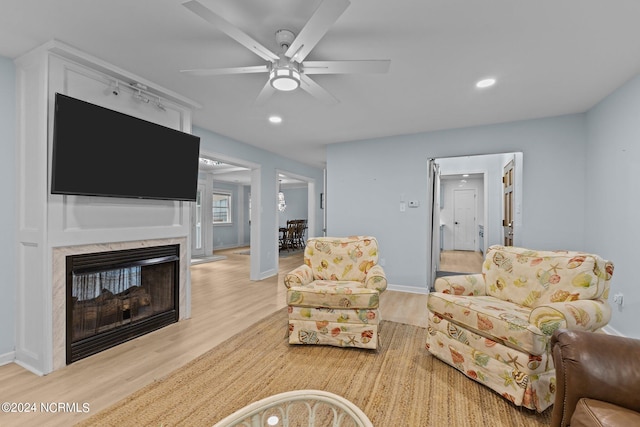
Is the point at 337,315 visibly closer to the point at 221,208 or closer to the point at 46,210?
the point at 46,210

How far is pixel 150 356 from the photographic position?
2326 mm

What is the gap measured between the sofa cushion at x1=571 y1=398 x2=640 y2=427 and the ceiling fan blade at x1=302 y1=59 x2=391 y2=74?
1.83m

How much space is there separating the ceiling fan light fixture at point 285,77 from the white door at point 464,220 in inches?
192

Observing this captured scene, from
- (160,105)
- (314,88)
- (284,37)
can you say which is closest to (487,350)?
(314,88)

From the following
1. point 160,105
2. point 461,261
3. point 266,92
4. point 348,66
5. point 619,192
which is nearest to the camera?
point 348,66

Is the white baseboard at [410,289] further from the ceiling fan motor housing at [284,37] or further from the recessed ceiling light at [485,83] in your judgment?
the ceiling fan motor housing at [284,37]

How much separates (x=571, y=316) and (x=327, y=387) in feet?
4.99

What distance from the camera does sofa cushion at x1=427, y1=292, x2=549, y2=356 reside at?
1.65 meters

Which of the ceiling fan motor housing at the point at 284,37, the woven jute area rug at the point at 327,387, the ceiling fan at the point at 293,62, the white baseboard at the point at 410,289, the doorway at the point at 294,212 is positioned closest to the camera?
the ceiling fan at the point at 293,62

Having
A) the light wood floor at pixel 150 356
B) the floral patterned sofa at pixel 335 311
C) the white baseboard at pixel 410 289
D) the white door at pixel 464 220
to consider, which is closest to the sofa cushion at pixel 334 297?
the floral patterned sofa at pixel 335 311

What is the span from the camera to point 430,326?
2314mm

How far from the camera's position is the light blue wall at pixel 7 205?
2158mm

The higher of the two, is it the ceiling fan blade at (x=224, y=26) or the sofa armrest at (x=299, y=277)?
the ceiling fan blade at (x=224, y=26)

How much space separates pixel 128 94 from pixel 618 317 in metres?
4.84
